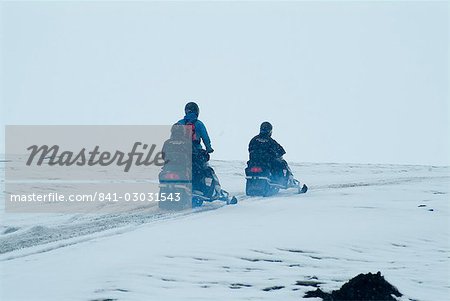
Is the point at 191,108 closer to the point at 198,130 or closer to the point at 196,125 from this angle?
the point at 196,125

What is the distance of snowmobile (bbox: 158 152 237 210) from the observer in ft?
40.9

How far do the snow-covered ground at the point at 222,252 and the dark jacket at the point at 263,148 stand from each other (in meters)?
3.12

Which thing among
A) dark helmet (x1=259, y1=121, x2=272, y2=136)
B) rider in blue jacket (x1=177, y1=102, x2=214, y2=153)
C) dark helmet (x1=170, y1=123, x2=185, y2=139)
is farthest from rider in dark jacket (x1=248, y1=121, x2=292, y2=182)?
dark helmet (x1=170, y1=123, x2=185, y2=139)

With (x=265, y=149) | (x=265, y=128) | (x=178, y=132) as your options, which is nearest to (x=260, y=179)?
(x=265, y=149)

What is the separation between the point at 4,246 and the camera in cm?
846

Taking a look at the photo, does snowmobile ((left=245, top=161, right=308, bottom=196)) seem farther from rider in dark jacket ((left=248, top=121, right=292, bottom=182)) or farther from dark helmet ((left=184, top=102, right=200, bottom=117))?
dark helmet ((left=184, top=102, right=200, bottom=117))

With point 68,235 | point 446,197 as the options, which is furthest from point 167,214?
point 446,197

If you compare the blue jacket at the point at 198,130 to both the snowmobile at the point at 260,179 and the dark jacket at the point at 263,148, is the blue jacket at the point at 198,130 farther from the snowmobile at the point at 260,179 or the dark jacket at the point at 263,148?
the dark jacket at the point at 263,148

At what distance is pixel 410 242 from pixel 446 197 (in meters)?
6.96

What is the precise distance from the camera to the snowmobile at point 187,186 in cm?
1247

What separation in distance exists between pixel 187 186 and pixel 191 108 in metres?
1.58

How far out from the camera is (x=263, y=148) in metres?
15.5

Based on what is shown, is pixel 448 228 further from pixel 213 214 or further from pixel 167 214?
pixel 167 214

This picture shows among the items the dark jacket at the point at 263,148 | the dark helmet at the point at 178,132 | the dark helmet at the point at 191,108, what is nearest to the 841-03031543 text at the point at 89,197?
the dark helmet at the point at 178,132
